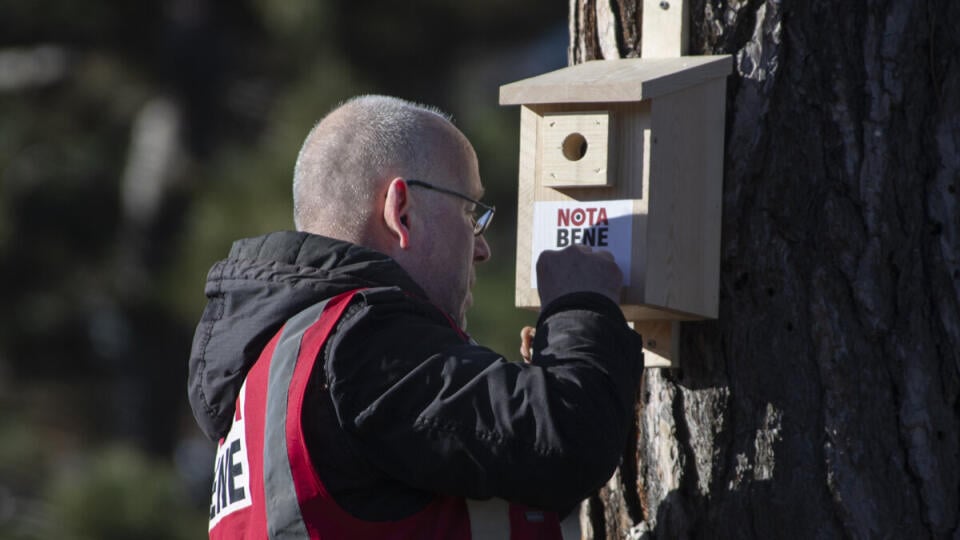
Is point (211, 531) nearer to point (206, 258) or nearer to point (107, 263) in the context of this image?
point (206, 258)

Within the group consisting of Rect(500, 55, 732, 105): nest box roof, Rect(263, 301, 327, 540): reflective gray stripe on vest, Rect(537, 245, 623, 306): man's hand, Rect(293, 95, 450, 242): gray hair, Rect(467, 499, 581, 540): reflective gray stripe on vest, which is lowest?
Rect(467, 499, 581, 540): reflective gray stripe on vest

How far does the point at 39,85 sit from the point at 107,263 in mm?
1417

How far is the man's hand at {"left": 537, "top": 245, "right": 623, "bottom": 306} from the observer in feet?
7.59

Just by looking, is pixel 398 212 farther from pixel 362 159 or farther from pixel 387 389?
pixel 387 389

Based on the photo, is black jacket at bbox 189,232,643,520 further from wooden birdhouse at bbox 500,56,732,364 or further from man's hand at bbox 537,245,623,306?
wooden birdhouse at bbox 500,56,732,364

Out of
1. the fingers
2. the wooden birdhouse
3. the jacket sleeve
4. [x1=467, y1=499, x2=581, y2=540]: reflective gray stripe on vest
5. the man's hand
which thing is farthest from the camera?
the fingers

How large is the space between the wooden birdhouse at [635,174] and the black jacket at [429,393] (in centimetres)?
28

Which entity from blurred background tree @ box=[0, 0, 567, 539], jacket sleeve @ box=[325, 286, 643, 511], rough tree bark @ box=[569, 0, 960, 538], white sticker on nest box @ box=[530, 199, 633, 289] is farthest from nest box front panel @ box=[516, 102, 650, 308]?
blurred background tree @ box=[0, 0, 567, 539]

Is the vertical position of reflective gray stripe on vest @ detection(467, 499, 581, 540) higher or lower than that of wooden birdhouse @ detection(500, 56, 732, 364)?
lower

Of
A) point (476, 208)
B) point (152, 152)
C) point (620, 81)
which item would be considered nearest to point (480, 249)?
point (476, 208)

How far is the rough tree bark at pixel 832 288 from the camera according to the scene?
246cm

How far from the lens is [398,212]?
2.32m

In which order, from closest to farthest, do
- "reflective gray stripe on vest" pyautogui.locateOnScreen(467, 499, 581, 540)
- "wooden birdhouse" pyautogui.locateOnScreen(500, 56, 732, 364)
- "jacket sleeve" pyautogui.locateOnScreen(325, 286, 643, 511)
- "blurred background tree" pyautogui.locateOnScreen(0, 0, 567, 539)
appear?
"jacket sleeve" pyautogui.locateOnScreen(325, 286, 643, 511) → "reflective gray stripe on vest" pyautogui.locateOnScreen(467, 499, 581, 540) → "wooden birdhouse" pyautogui.locateOnScreen(500, 56, 732, 364) → "blurred background tree" pyautogui.locateOnScreen(0, 0, 567, 539)

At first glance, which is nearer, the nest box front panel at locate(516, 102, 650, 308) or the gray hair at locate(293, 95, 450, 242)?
the gray hair at locate(293, 95, 450, 242)
